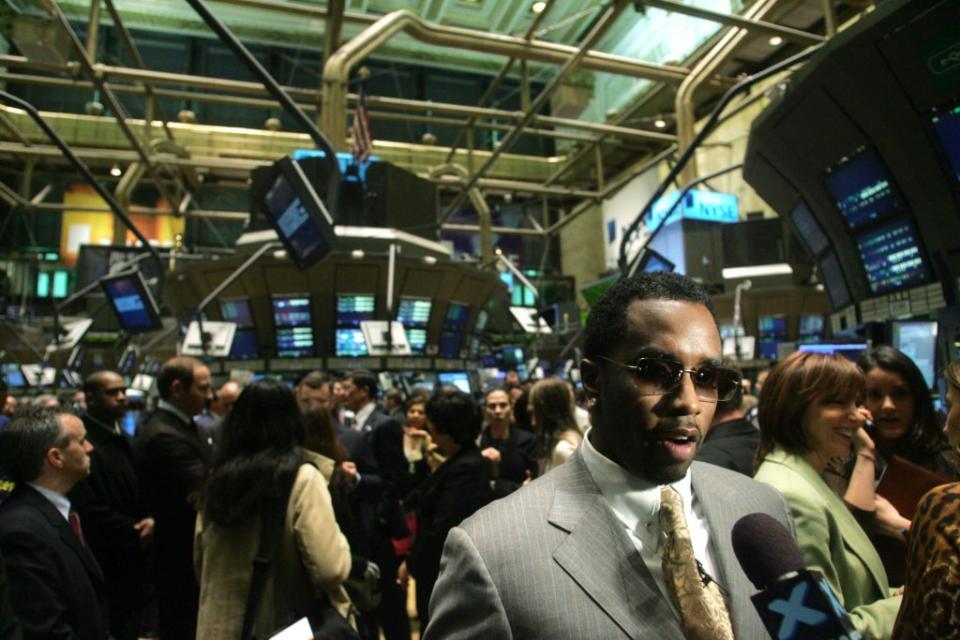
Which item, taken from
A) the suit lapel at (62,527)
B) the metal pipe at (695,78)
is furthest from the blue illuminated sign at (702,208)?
the suit lapel at (62,527)

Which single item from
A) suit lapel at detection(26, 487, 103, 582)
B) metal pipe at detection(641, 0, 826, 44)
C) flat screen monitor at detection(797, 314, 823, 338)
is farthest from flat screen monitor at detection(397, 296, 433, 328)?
suit lapel at detection(26, 487, 103, 582)

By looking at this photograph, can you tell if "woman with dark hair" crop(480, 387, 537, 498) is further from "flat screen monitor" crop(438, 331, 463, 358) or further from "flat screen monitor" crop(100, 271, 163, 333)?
"flat screen monitor" crop(438, 331, 463, 358)

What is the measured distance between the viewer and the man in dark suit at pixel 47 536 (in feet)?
8.23

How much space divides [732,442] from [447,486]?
1.51m

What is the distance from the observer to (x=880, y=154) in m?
4.91

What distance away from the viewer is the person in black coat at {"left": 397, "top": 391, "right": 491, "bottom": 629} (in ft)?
12.1

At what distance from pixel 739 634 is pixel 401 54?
90.4 ft

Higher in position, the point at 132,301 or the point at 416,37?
the point at 416,37

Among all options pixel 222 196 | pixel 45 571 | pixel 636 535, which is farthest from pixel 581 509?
pixel 222 196

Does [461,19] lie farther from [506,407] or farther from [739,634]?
[739,634]

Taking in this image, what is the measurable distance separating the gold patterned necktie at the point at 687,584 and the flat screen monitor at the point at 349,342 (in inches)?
548

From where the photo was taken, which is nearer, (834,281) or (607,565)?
(607,565)

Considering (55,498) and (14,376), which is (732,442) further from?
(14,376)

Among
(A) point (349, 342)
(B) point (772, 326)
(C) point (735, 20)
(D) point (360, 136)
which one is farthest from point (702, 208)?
(A) point (349, 342)
